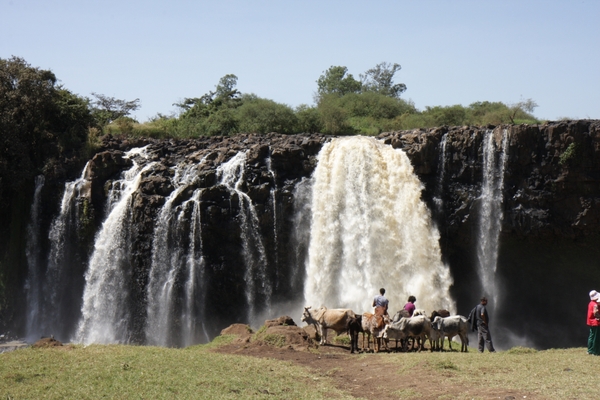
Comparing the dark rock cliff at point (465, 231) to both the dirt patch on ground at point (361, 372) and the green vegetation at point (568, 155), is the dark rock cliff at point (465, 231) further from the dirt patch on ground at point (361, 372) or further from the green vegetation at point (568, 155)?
the dirt patch on ground at point (361, 372)

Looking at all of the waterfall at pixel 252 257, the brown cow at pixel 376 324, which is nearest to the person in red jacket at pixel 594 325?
the brown cow at pixel 376 324

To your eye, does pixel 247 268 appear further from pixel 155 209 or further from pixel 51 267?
pixel 51 267

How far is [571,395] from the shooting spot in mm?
12844

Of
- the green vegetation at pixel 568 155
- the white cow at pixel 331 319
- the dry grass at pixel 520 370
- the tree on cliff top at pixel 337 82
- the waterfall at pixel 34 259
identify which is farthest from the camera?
the tree on cliff top at pixel 337 82

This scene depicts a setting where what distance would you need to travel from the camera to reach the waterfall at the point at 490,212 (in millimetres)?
28891

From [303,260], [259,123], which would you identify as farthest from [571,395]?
[259,123]

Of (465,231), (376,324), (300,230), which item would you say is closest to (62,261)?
(300,230)

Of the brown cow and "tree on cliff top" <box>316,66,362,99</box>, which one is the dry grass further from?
"tree on cliff top" <box>316,66,362,99</box>

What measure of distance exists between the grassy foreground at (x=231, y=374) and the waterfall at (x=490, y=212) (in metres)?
11.3

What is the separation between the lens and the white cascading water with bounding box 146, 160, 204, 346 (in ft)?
94.1

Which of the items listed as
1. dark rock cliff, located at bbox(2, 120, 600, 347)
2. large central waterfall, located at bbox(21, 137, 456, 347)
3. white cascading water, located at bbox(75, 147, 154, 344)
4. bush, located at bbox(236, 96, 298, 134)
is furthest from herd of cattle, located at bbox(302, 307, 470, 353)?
bush, located at bbox(236, 96, 298, 134)

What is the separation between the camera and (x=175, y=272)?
94.6 ft

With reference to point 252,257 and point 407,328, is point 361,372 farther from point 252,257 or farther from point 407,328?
point 252,257

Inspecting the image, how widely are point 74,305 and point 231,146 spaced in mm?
9217
